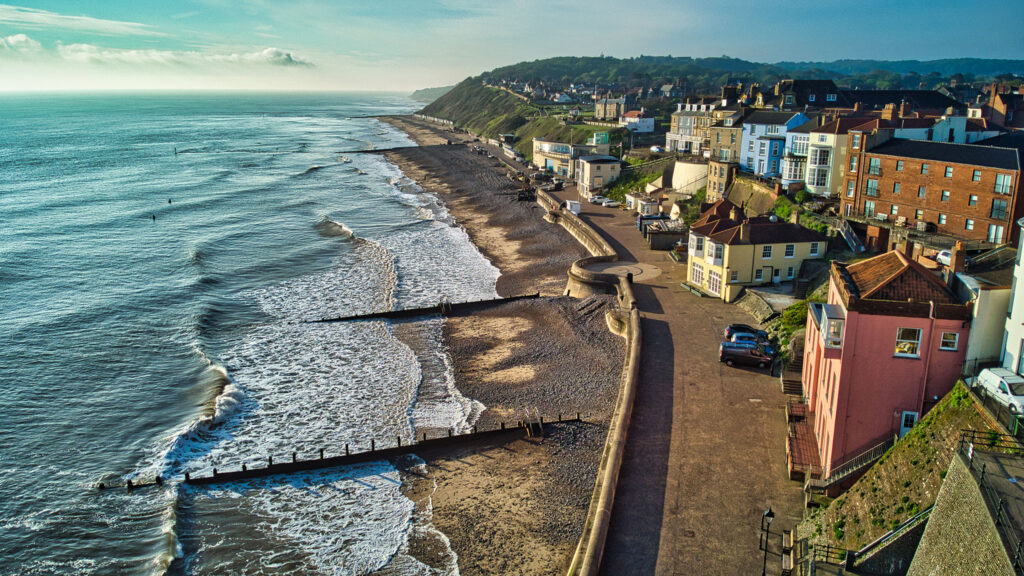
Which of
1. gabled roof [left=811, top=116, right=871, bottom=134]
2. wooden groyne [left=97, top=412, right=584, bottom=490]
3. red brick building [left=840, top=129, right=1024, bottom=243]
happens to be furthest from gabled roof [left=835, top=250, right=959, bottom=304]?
gabled roof [left=811, top=116, right=871, bottom=134]

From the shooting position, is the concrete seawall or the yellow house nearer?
the concrete seawall

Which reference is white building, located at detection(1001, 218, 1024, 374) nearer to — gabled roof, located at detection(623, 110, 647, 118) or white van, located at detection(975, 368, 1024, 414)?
white van, located at detection(975, 368, 1024, 414)

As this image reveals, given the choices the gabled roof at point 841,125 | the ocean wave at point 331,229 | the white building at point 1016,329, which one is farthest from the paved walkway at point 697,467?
the ocean wave at point 331,229

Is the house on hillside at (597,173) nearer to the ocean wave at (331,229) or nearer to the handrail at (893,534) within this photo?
the ocean wave at (331,229)

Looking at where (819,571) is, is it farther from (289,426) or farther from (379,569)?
(289,426)

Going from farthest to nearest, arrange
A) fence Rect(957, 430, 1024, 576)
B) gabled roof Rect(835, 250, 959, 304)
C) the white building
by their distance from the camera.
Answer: gabled roof Rect(835, 250, 959, 304), the white building, fence Rect(957, 430, 1024, 576)

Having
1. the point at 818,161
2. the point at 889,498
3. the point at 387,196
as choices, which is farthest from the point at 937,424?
the point at 387,196

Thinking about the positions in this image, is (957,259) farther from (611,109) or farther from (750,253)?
(611,109)
